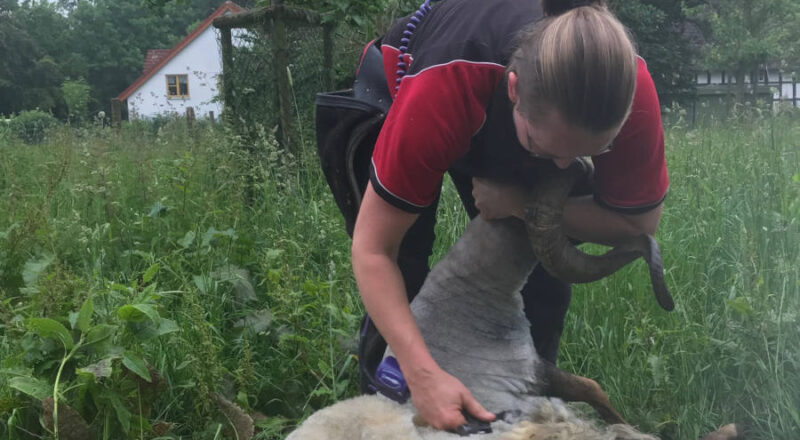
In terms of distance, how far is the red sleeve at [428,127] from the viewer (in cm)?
162

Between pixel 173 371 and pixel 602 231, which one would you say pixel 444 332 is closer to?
pixel 602 231

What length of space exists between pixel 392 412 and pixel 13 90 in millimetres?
44484

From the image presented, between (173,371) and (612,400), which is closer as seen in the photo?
(612,400)

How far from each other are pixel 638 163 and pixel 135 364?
5.14ft

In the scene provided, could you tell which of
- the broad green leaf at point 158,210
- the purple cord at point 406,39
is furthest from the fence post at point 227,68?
the purple cord at point 406,39

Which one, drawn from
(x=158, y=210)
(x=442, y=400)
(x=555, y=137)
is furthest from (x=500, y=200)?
Answer: (x=158, y=210)

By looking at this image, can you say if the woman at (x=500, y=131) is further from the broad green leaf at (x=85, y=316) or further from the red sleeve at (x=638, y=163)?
the broad green leaf at (x=85, y=316)

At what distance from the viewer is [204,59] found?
44.7 meters

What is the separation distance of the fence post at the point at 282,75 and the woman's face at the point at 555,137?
12.0 ft

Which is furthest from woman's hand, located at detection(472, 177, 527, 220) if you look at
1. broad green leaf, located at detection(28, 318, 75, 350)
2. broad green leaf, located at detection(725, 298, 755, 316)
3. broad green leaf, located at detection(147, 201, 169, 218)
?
broad green leaf, located at detection(147, 201, 169, 218)

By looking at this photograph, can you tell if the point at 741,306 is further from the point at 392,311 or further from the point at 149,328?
the point at 149,328

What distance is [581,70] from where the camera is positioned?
4.69 ft

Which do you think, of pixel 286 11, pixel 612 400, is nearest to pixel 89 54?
pixel 286 11

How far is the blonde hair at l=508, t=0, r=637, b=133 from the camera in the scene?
1.43 meters
